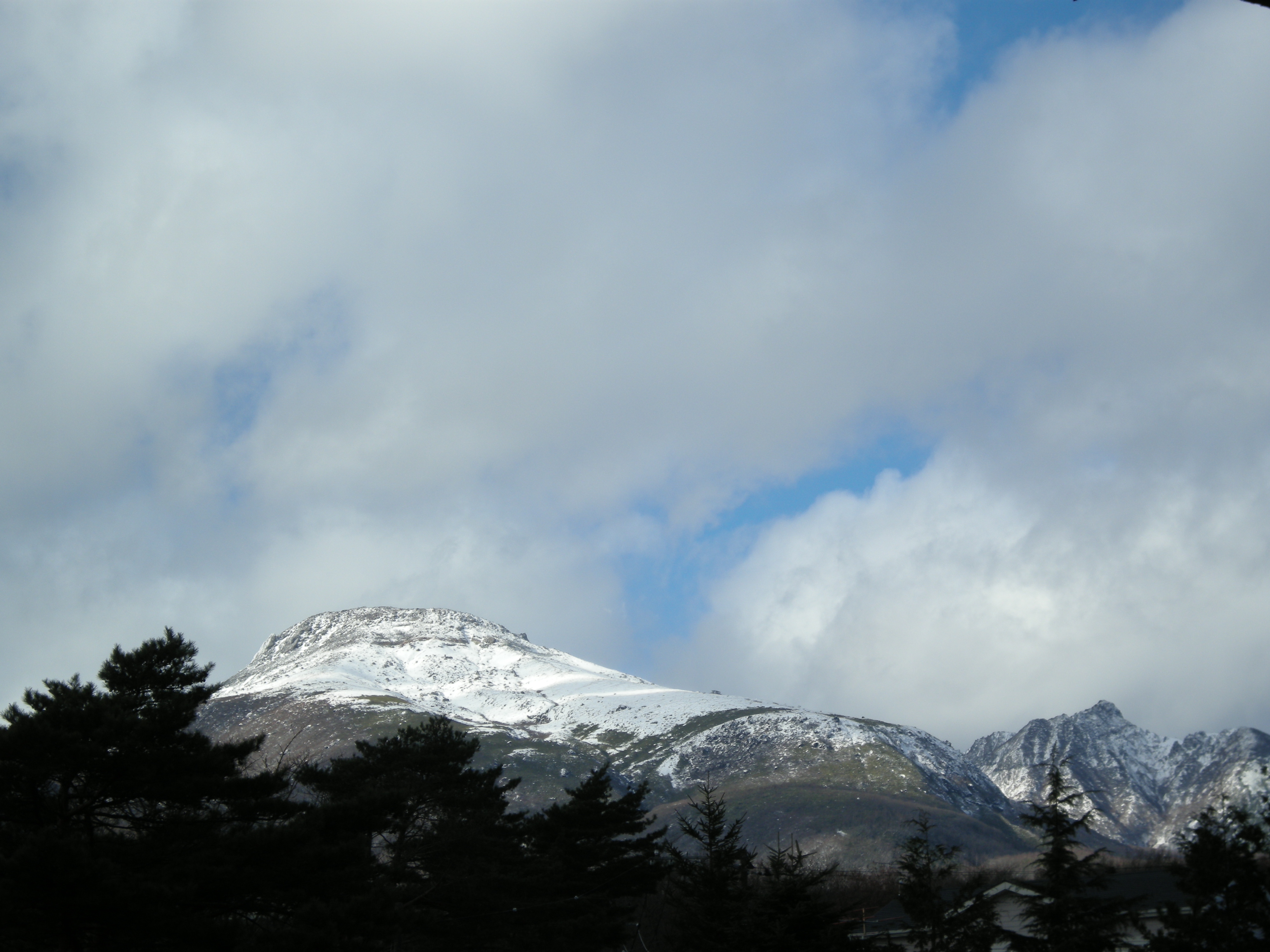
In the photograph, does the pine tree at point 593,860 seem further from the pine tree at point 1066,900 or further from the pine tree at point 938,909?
the pine tree at point 1066,900

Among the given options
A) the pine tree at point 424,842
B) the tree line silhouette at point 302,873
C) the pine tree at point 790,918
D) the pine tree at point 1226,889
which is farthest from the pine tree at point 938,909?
the pine tree at point 424,842

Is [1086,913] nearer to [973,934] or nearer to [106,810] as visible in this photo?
[973,934]

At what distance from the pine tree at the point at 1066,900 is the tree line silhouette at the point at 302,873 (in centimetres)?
7

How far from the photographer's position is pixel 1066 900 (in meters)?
26.1

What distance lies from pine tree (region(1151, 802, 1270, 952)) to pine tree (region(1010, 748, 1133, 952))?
1.38m

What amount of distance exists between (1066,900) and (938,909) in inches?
188

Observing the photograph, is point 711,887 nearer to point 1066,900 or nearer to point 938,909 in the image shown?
point 938,909

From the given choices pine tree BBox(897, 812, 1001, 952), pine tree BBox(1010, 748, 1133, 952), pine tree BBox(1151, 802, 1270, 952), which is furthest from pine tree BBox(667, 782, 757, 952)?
pine tree BBox(1151, 802, 1270, 952)

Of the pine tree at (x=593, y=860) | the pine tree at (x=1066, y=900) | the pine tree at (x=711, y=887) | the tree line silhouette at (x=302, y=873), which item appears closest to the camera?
the tree line silhouette at (x=302, y=873)

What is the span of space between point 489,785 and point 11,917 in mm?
28147

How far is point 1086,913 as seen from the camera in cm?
2594

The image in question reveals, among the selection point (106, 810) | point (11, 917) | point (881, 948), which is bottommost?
point (881, 948)

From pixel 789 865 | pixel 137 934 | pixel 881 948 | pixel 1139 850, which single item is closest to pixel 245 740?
pixel 137 934

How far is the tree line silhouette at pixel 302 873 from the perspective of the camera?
23.3 m
